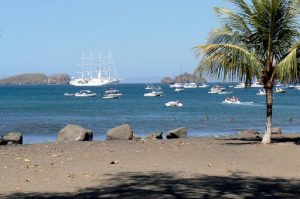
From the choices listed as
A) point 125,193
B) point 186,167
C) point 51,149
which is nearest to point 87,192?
point 125,193

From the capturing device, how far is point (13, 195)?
10.5 metres

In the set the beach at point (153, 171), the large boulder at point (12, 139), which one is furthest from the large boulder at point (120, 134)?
the beach at point (153, 171)

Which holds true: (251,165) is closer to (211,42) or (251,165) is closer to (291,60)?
(291,60)

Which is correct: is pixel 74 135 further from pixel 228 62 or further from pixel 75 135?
pixel 228 62

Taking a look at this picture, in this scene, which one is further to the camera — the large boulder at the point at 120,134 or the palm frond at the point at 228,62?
the large boulder at the point at 120,134

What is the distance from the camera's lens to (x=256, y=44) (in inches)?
754

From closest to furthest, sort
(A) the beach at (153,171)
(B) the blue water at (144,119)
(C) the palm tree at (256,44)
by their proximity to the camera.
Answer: (A) the beach at (153,171), (C) the palm tree at (256,44), (B) the blue water at (144,119)

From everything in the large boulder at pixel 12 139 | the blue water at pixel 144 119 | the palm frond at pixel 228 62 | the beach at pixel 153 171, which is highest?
the palm frond at pixel 228 62

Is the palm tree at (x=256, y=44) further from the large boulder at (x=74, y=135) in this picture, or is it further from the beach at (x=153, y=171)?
the large boulder at (x=74, y=135)

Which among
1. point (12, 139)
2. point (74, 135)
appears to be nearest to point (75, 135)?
point (74, 135)

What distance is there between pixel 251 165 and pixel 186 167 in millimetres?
1776

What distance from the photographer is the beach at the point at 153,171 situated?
429 inches

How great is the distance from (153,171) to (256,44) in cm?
733

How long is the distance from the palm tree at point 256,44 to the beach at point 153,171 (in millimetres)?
2364
